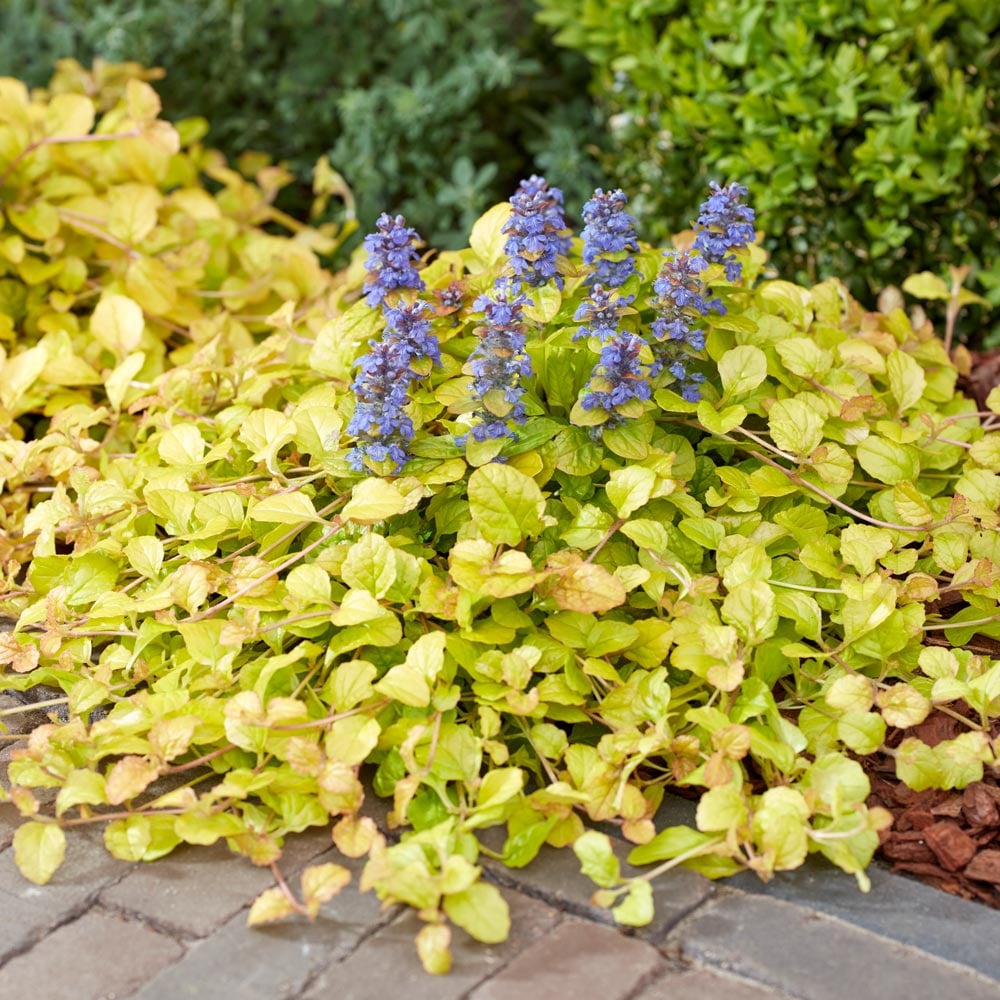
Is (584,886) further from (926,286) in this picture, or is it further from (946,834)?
(926,286)

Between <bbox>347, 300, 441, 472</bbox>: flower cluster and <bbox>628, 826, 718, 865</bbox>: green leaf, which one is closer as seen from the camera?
<bbox>628, 826, 718, 865</bbox>: green leaf

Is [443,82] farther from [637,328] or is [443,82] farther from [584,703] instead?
[584,703]

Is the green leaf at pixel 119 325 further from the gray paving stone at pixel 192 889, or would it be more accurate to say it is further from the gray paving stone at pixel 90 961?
the gray paving stone at pixel 90 961

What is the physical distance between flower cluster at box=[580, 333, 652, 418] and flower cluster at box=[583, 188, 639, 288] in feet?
0.51

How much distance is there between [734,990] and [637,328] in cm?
111

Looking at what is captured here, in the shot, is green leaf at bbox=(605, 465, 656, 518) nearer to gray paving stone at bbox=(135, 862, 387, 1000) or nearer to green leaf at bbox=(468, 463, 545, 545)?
green leaf at bbox=(468, 463, 545, 545)

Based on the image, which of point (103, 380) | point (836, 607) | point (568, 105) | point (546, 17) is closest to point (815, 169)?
point (546, 17)

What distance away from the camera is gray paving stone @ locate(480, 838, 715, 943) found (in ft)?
4.98

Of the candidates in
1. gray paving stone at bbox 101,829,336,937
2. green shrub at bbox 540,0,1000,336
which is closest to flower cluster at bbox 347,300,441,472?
gray paving stone at bbox 101,829,336,937

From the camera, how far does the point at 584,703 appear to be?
70.5 inches

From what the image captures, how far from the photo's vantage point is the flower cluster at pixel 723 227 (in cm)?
200

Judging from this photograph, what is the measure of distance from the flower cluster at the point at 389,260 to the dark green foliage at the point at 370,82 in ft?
5.65

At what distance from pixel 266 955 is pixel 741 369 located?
1191 mm

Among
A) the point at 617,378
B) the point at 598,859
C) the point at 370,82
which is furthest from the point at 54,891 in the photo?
the point at 370,82
